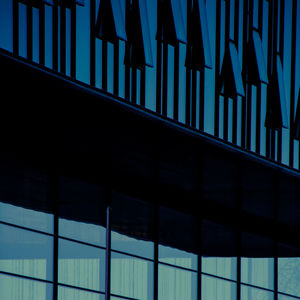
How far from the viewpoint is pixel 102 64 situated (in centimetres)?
1672

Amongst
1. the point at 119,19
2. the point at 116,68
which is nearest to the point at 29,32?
the point at 119,19

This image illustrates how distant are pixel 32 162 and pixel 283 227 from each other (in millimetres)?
11100

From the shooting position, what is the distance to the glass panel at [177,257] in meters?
19.6

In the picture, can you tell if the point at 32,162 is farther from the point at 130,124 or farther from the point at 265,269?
the point at 265,269

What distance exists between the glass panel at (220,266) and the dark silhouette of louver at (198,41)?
17.7 ft

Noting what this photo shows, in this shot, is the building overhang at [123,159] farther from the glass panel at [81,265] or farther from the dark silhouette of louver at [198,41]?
the dark silhouette of louver at [198,41]

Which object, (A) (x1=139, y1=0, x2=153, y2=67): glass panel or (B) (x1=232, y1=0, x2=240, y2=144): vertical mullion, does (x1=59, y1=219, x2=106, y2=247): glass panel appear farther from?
(B) (x1=232, y1=0, x2=240, y2=144): vertical mullion

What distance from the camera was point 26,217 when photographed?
16.1 metres

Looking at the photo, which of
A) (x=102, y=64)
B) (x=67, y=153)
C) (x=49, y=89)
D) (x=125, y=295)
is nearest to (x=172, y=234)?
(x=125, y=295)

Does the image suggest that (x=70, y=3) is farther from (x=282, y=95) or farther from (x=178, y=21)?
(x=282, y=95)

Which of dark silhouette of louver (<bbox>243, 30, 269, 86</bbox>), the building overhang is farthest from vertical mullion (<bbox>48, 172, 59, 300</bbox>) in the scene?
dark silhouette of louver (<bbox>243, 30, 269, 86</bbox>)

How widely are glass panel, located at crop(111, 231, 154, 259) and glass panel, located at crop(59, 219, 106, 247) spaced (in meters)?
0.40

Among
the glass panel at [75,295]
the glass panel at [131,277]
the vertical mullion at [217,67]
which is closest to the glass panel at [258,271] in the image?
the glass panel at [131,277]

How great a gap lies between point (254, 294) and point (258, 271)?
74 cm
